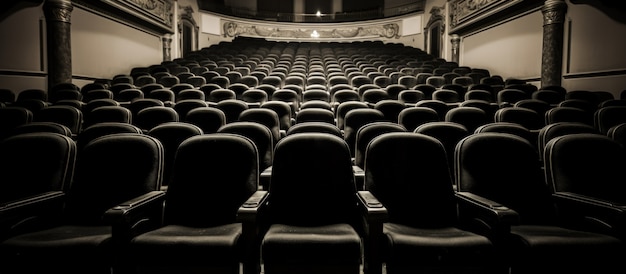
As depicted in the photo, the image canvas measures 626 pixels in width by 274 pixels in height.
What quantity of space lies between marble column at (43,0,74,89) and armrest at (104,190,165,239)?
487 centimetres

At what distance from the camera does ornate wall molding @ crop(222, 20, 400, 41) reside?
11547mm

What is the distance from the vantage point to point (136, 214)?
3.97 ft

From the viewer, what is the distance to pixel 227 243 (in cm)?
113

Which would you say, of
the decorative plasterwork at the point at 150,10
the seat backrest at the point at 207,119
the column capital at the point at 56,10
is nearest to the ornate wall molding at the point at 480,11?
the seat backrest at the point at 207,119

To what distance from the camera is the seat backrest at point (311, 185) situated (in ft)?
4.65

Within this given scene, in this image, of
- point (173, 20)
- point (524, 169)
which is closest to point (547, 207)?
point (524, 169)

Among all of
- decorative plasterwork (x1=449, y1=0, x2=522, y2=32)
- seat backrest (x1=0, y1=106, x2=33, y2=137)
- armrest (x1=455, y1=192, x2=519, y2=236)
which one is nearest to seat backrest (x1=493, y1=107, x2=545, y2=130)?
armrest (x1=455, y1=192, x2=519, y2=236)

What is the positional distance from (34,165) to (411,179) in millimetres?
1589

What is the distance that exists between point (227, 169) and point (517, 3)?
640cm

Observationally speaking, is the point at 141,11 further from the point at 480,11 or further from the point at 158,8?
the point at 480,11

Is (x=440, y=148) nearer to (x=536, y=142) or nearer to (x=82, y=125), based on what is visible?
(x=536, y=142)

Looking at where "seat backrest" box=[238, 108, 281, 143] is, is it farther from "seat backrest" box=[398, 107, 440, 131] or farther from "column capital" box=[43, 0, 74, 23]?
"column capital" box=[43, 0, 74, 23]

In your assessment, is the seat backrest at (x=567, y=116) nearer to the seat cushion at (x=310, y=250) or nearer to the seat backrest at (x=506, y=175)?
the seat backrest at (x=506, y=175)

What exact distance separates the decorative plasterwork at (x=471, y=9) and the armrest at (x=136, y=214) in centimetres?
660
